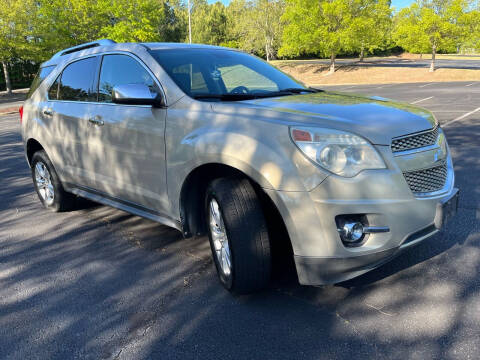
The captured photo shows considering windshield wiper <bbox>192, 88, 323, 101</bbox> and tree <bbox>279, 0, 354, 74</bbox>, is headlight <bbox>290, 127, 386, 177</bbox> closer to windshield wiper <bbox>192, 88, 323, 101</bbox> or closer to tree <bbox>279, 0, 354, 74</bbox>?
windshield wiper <bbox>192, 88, 323, 101</bbox>

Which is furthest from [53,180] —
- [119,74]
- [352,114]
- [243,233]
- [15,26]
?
[15,26]

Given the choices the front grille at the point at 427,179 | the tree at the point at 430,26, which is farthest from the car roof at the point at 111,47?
the tree at the point at 430,26

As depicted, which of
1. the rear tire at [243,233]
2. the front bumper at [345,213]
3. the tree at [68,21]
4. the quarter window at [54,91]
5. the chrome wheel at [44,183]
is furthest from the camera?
the tree at [68,21]

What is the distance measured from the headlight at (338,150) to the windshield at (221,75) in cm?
93

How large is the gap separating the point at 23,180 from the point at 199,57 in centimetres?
456

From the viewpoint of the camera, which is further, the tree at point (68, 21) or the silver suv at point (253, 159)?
the tree at point (68, 21)

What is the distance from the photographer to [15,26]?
31062mm

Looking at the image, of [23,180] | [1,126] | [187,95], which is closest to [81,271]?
[187,95]

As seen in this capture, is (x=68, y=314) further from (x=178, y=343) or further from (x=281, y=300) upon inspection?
(x=281, y=300)

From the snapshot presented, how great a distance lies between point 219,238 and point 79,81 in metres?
2.36

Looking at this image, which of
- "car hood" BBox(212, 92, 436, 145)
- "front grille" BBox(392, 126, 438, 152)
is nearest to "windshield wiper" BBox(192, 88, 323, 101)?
"car hood" BBox(212, 92, 436, 145)

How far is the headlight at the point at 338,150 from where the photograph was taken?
2494 millimetres

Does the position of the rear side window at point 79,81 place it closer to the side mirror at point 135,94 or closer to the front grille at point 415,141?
the side mirror at point 135,94

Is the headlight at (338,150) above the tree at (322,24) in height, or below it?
below
